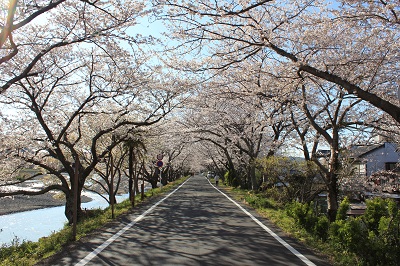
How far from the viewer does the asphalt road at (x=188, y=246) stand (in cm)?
587

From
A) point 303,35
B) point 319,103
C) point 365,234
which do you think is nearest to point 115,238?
point 365,234

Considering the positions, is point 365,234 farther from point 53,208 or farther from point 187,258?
point 53,208

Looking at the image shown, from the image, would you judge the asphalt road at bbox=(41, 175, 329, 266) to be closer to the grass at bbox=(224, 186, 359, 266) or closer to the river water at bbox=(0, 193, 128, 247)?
the grass at bbox=(224, 186, 359, 266)

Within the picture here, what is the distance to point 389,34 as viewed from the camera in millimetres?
8281

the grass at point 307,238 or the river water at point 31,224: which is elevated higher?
the grass at point 307,238

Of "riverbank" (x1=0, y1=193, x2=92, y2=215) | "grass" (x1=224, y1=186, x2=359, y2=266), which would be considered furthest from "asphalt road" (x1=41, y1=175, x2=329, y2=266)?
"riverbank" (x1=0, y1=193, x2=92, y2=215)

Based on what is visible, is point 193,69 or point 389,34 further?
point 193,69

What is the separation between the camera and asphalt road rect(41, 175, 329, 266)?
587 centimetres

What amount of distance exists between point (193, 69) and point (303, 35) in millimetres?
2899

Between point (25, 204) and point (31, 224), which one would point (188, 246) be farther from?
point (25, 204)

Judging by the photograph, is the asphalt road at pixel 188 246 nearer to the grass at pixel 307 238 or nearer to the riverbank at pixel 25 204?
the grass at pixel 307 238

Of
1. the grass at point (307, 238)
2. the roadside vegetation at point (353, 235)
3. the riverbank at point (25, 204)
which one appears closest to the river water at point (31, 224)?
the riverbank at point (25, 204)

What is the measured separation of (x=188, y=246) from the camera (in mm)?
7066

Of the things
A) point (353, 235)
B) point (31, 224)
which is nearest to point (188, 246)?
point (353, 235)
